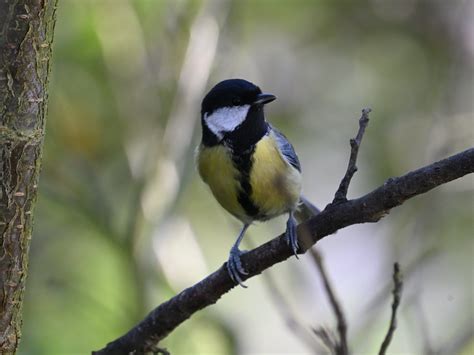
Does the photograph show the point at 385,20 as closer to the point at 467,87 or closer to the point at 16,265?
the point at 467,87

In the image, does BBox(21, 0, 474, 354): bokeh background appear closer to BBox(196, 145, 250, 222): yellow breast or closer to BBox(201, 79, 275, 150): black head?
BBox(196, 145, 250, 222): yellow breast

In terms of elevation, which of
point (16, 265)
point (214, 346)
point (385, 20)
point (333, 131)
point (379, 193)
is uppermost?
point (385, 20)

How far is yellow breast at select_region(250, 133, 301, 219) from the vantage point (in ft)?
7.98

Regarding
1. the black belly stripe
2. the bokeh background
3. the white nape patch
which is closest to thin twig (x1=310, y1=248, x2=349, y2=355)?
the bokeh background

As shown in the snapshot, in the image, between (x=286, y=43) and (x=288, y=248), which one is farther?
(x=286, y=43)

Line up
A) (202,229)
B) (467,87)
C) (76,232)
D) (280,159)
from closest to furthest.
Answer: (280,159) < (76,232) < (467,87) < (202,229)

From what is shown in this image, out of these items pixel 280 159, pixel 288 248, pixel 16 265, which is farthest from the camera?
pixel 280 159

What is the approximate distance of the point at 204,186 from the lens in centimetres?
356

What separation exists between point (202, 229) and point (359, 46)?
1529 millimetres

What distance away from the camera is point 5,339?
4.43 ft

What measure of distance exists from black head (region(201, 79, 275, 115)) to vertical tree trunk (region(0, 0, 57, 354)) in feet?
4.05

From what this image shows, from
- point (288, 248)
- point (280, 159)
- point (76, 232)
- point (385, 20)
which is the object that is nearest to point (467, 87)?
point (385, 20)

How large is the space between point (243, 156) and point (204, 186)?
1.14m

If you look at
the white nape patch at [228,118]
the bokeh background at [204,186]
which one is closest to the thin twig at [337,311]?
the bokeh background at [204,186]
